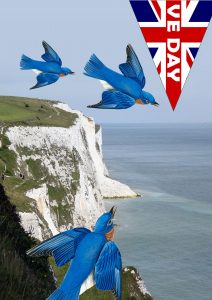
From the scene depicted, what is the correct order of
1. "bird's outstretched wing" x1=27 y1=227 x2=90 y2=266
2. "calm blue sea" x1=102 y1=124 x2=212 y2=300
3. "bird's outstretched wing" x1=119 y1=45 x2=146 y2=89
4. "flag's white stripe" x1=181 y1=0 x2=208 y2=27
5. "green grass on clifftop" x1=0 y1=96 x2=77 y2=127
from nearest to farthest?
"bird's outstretched wing" x1=27 y1=227 x2=90 y2=266, "bird's outstretched wing" x1=119 y1=45 x2=146 y2=89, "flag's white stripe" x1=181 y1=0 x2=208 y2=27, "calm blue sea" x1=102 y1=124 x2=212 y2=300, "green grass on clifftop" x1=0 y1=96 x2=77 y2=127

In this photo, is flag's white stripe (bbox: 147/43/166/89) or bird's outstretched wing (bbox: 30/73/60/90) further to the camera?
bird's outstretched wing (bbox: 30/73/60/90)

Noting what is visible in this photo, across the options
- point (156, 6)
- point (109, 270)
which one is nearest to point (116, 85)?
point (156, 6)

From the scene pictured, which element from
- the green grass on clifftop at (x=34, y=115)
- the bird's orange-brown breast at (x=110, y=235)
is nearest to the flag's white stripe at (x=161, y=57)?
the bird's orange-brown breast at (x=110, y=235)

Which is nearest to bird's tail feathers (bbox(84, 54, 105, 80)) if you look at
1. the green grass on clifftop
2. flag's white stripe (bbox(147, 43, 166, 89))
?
flag's white stripe (bbox(147, 43, 166, 89))

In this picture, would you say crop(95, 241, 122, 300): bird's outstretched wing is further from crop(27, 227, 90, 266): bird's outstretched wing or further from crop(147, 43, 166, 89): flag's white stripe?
crop(147, 43, 166, 89): flag's white stripe

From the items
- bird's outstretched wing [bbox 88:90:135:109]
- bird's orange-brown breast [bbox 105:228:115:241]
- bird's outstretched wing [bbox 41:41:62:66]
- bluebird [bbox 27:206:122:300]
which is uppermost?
bird's outstretched wing [bbox 41:41:62:66]
